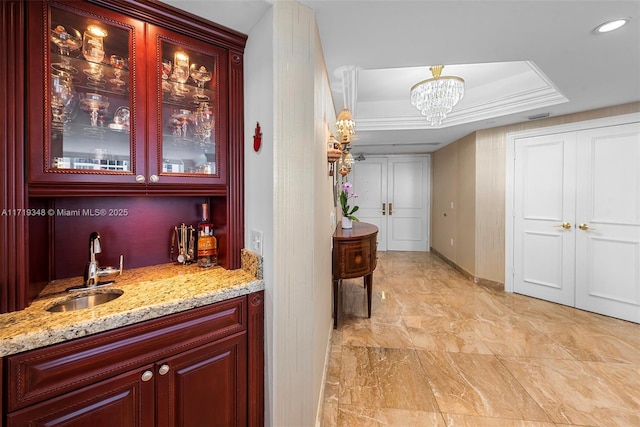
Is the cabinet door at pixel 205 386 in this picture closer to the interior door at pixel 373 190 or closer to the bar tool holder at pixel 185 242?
the bar tool holder at pixel 185 242

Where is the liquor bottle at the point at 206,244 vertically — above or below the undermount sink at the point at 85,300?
above

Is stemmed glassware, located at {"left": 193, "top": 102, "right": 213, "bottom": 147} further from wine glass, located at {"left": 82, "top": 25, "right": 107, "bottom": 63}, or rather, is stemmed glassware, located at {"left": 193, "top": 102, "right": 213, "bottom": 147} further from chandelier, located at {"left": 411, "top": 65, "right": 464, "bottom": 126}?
chandelier, located at {"left": 411, "top": 65, "right": 464, "bottom": 126}

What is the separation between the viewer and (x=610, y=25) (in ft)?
5.01

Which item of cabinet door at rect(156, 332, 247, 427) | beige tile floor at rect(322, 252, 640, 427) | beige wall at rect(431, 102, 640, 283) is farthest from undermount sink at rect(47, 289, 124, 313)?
→ beige wall at rect(431, 102, 640, 283)

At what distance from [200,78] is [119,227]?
0.96 m

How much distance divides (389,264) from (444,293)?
4.99ft

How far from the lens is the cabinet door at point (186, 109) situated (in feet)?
4.12

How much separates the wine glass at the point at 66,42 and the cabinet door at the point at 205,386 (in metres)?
1.29

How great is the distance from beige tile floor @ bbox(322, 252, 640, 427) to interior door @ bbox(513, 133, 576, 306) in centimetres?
28

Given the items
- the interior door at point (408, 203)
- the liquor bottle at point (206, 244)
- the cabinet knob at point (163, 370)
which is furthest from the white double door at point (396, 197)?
the cabinet knob at point (163, 370)

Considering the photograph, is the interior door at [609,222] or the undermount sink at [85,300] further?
the interior door at [609,222]

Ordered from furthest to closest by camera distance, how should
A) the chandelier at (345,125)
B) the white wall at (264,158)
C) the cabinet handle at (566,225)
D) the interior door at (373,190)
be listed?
the interior door at (373,190), the cabinet handle at (566,225), the chandelier at (345,125), the white wall at (264,158)

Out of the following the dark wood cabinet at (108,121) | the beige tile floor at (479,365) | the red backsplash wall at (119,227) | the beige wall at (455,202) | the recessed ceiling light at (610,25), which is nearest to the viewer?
the dark wood cabinet at (108,121)

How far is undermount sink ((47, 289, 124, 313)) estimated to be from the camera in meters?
1.15
